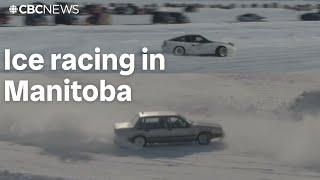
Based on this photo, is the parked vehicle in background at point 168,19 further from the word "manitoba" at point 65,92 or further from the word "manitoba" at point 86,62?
the word "manitoba" at point 65,92

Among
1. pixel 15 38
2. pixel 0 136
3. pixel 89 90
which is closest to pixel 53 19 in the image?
pixel 15 38

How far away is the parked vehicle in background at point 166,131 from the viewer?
496 inches

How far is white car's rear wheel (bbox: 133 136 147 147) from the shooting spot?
12.6 meters

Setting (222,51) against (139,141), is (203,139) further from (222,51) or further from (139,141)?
(222,51)

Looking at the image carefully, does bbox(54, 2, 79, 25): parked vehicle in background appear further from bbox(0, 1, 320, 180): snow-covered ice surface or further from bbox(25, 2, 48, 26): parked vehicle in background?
bbox(0, 1, 320, 180): snow-covered ice surface

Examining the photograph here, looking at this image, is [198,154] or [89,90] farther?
[89,90]

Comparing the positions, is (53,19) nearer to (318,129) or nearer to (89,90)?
(89,90)

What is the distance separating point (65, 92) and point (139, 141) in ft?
19.7

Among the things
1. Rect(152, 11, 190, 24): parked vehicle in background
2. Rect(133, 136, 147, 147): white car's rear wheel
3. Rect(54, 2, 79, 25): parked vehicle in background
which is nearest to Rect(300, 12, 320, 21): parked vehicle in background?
Rect(152, 11, 190, 24): parked vehicle in background

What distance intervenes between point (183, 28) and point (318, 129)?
19.2 meters

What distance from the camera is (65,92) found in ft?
59.0

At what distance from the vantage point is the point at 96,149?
1239 centimetres

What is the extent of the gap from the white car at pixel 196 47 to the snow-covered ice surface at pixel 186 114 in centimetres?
42

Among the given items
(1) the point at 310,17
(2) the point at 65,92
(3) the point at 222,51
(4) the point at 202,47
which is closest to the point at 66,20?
(4) the point at 202,47
